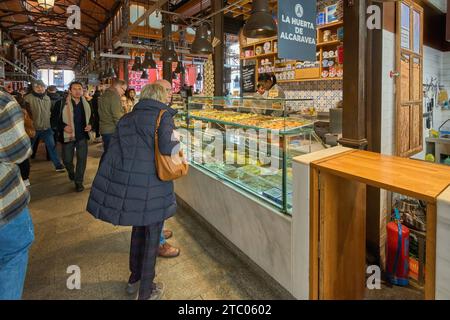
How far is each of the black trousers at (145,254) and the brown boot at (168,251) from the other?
54 centimetres

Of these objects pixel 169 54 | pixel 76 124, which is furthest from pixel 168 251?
pixel 169 54

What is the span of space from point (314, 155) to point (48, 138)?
5.84 m

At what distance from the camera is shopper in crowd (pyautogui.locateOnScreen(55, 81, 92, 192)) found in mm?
4742

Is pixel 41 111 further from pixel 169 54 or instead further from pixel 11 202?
pixel 11 202

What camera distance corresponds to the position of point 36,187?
5.18 meters

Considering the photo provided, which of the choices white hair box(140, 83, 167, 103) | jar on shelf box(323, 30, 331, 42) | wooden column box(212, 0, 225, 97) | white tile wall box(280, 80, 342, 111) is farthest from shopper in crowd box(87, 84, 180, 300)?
white tile wall box(280, 80, 342, 111)

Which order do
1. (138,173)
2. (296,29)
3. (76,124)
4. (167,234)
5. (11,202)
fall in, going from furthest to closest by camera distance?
1. (76,124)
2. (167,234)
3. (296,29)
4. (138,173)
5. (11,202)

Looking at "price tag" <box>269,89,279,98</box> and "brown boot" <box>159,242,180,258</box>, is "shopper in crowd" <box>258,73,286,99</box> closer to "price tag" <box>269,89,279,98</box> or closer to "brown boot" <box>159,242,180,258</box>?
"price tag" <box>269,89,279,98</box>

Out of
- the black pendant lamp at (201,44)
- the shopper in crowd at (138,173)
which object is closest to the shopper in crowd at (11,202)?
the shopper in crowd at (138,173)

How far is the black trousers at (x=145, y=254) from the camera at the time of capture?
2.18 meters

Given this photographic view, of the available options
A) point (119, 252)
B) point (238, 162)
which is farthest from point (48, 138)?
point (238, 162)

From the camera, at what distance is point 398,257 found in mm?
2557

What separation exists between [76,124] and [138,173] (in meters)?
3.26
